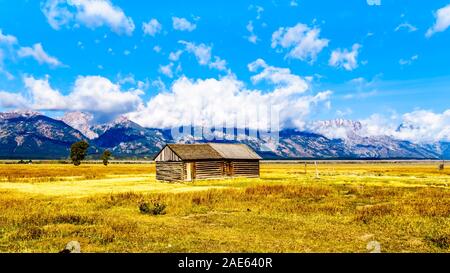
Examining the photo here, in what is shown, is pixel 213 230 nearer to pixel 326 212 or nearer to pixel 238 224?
pixel 238 224

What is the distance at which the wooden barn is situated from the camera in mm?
53625

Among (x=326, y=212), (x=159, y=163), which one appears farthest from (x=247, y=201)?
(x=159, y=163)

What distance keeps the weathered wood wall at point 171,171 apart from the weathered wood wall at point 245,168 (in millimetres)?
8627

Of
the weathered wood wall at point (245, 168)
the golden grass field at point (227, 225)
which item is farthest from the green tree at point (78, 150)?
the golden grass field at point (227, 225)

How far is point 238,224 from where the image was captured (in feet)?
59.6

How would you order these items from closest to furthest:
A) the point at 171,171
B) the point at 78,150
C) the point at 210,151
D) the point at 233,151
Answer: the point at 171,171 < the point at 210,151 < the point at 233,151 < the point at 78,150

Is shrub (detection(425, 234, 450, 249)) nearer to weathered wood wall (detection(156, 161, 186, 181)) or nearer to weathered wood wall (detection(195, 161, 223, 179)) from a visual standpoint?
weathered wood wall (detection(156, 161, 186, 181))

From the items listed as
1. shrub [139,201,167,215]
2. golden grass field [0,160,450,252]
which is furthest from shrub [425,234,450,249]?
shrub [139,201,167,215]

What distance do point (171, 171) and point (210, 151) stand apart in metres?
6.61

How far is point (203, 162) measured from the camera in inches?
2168

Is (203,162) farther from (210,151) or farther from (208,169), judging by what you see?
(210,151)

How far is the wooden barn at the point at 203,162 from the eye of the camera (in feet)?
176

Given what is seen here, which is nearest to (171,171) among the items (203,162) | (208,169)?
(203,162)
